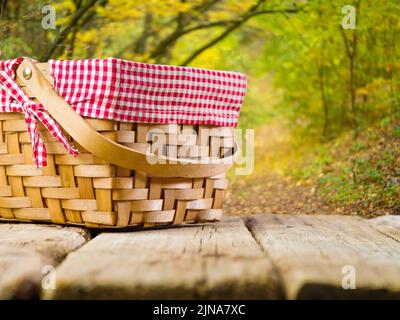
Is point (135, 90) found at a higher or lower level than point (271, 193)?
higher

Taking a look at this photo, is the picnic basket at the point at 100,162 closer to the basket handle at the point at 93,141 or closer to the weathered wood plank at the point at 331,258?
the basket handle at the point at 93,141

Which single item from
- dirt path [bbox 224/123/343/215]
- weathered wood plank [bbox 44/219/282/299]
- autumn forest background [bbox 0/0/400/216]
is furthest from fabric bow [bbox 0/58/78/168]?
dirt path [bbox 224/123/343/215]

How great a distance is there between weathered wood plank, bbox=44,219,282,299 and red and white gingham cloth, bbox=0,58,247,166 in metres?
0.46

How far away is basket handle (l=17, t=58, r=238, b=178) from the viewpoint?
1.63m

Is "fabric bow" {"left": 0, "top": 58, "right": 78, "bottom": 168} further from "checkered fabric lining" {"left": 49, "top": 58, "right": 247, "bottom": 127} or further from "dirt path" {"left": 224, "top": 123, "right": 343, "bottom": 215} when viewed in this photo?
"dirt path" {"left": 224, "top": 123, "right": 343, "bottom": 215}

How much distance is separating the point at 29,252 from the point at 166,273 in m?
0.38

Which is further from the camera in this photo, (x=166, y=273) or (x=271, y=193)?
(x=271, y=193)

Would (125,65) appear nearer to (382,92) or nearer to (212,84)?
(212,84)

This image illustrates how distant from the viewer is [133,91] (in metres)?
1.69

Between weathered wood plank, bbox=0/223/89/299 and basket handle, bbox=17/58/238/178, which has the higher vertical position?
basket handle, bbox=17/58/238/178

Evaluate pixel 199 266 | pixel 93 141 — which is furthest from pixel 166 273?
pixel 93 141

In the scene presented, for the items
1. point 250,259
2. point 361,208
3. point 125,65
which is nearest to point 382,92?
point 361,208

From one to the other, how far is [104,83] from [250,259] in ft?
2.36

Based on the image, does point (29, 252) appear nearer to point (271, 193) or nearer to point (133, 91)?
point (133, 91)
